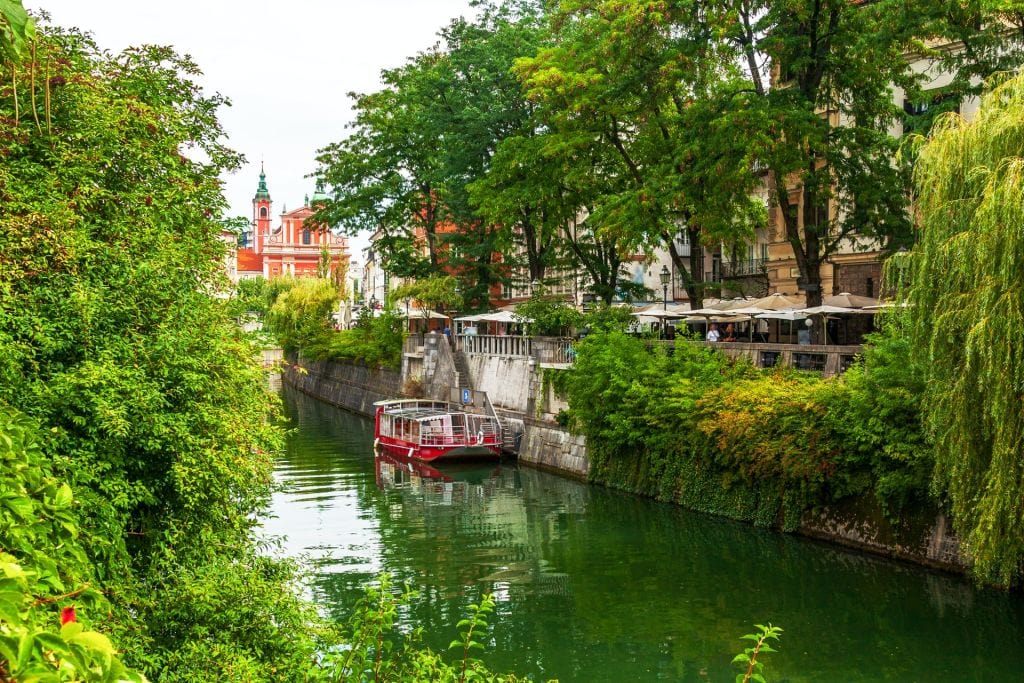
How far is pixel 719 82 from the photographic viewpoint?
3000 centimetres

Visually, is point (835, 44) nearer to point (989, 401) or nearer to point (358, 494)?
point (989, 401)

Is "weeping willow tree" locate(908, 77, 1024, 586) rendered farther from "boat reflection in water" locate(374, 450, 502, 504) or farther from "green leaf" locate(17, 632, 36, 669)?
"boat reflection in water" locate(374, 450, 502, 504)

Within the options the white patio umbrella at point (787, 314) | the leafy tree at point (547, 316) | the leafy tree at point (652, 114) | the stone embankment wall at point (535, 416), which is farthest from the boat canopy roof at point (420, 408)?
the white patio umbrella at point (787, 314)

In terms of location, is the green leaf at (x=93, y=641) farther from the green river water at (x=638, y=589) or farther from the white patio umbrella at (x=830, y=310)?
the white patio umbrella at (x=830, y=310)

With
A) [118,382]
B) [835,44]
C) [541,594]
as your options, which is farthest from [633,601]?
[835,44]

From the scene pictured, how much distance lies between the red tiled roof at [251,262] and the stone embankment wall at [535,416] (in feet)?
210

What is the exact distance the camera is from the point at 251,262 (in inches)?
5167

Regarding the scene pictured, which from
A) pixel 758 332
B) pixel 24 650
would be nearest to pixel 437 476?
pixel 758 332

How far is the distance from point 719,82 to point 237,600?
24.2m

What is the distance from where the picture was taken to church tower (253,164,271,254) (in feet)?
442

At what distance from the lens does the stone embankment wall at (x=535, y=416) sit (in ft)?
58.0

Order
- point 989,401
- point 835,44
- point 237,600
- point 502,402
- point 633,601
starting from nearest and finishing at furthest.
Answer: point 237,600, point 989,401, point 633,601, point 835,44, point 502,402

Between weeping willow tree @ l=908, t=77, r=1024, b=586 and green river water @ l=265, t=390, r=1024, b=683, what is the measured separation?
146cm

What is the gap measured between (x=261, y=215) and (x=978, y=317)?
130909mm
